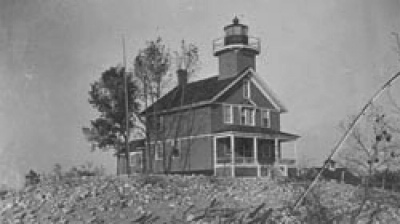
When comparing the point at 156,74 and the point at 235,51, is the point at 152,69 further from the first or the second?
the point at 235,51

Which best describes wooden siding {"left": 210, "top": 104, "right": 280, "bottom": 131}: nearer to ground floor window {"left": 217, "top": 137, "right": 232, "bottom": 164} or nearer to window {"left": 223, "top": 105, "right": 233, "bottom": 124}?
window {"left": 223, "top": 105, "right": 233, "bottom": 124}

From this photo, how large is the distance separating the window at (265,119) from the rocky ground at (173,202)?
20.4 ft

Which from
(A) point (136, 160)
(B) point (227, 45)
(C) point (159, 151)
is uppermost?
(B) point (227, 45)

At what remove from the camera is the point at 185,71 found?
8500mm

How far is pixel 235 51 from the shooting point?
32.1 feet

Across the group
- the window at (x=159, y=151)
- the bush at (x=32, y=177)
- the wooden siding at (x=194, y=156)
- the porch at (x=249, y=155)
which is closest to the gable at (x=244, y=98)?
the porch at (x=249, y=155)

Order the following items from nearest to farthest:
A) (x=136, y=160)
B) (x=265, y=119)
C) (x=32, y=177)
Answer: (x=32, y=177), (x=265, y=119), (x=136, y=160)

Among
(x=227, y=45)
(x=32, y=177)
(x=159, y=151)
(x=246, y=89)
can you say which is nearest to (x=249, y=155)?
(x=246, y=89)

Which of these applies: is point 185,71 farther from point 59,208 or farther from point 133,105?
point 59,208

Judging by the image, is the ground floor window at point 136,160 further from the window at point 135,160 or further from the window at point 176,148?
the window at point 176,148

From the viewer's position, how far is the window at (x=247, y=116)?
9.85 metres

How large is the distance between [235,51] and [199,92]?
3.46 feet

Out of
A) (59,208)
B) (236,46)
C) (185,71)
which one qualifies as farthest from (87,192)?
(236,46)

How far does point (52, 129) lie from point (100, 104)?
282cm
